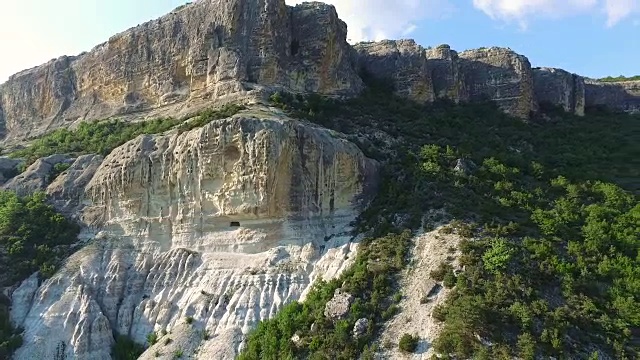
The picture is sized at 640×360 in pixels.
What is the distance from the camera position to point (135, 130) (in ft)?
128

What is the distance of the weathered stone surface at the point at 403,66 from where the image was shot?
44.2m

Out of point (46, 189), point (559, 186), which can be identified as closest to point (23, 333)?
point (46, 189)

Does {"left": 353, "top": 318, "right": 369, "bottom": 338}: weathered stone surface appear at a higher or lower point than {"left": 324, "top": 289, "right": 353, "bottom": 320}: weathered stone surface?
lower

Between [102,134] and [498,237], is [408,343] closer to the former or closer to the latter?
[498,237]

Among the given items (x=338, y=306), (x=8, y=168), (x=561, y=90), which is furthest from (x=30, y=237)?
(x=561, y=90)

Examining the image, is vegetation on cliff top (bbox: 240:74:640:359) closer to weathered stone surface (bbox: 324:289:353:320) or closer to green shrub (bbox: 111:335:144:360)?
weathered stone surface (bbox: 324:289:353:320)

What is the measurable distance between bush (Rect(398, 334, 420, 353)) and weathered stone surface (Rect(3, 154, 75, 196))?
2292cm

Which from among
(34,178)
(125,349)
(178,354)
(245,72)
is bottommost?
(125,349)

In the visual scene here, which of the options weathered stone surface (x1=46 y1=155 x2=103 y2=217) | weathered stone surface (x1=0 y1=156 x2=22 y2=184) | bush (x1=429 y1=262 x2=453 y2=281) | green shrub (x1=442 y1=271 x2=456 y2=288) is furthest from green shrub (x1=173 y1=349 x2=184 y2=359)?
weathered stone surface (x1=0 y1=156 x2=22 y2=184)

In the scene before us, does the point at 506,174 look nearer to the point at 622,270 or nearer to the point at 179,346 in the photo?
the point at 622,270

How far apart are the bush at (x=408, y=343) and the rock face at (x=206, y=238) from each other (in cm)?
578

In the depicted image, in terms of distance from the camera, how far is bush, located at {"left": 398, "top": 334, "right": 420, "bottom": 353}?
2286 centimetres

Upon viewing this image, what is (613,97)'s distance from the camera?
2068 inches

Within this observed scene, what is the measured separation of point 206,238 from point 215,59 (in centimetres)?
1307
